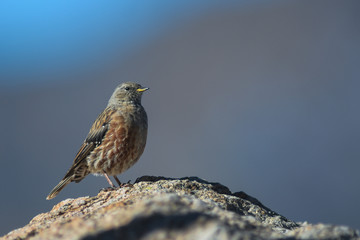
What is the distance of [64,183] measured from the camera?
7066 millimetres

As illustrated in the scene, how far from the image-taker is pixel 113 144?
22.0ft

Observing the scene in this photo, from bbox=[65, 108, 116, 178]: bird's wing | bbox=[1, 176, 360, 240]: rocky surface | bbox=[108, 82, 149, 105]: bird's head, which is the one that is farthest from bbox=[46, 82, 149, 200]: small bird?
bbox=[1, 176, 360, 240]: rocky surface

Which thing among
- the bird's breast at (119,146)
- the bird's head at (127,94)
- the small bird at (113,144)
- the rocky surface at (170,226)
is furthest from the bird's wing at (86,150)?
the rocky surface at (170,226)

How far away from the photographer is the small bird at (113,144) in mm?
6691

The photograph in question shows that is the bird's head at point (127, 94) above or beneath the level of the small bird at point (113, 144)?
above

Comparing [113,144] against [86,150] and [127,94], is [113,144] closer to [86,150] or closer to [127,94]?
[86,150]

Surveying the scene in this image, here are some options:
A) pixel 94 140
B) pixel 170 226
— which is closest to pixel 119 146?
pixel 94 140

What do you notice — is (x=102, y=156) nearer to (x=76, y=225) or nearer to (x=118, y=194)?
(x=118, y=194)

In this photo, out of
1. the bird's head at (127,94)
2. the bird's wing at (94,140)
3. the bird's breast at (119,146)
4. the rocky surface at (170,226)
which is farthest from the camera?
the bird's head at (127,94)

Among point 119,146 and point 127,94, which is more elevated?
point 127,94

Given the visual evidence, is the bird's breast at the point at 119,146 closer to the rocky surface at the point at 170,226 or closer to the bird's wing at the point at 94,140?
the bird's wing at the point at 94,140

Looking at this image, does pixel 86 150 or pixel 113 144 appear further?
pixel 86 150

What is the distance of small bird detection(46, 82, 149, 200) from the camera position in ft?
22.0

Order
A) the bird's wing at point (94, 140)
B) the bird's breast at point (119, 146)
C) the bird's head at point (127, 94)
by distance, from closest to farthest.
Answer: the bird's breast at point (119, 146) → the bird's wing at point (94, 140) → the bird's head at point (127, 94)
